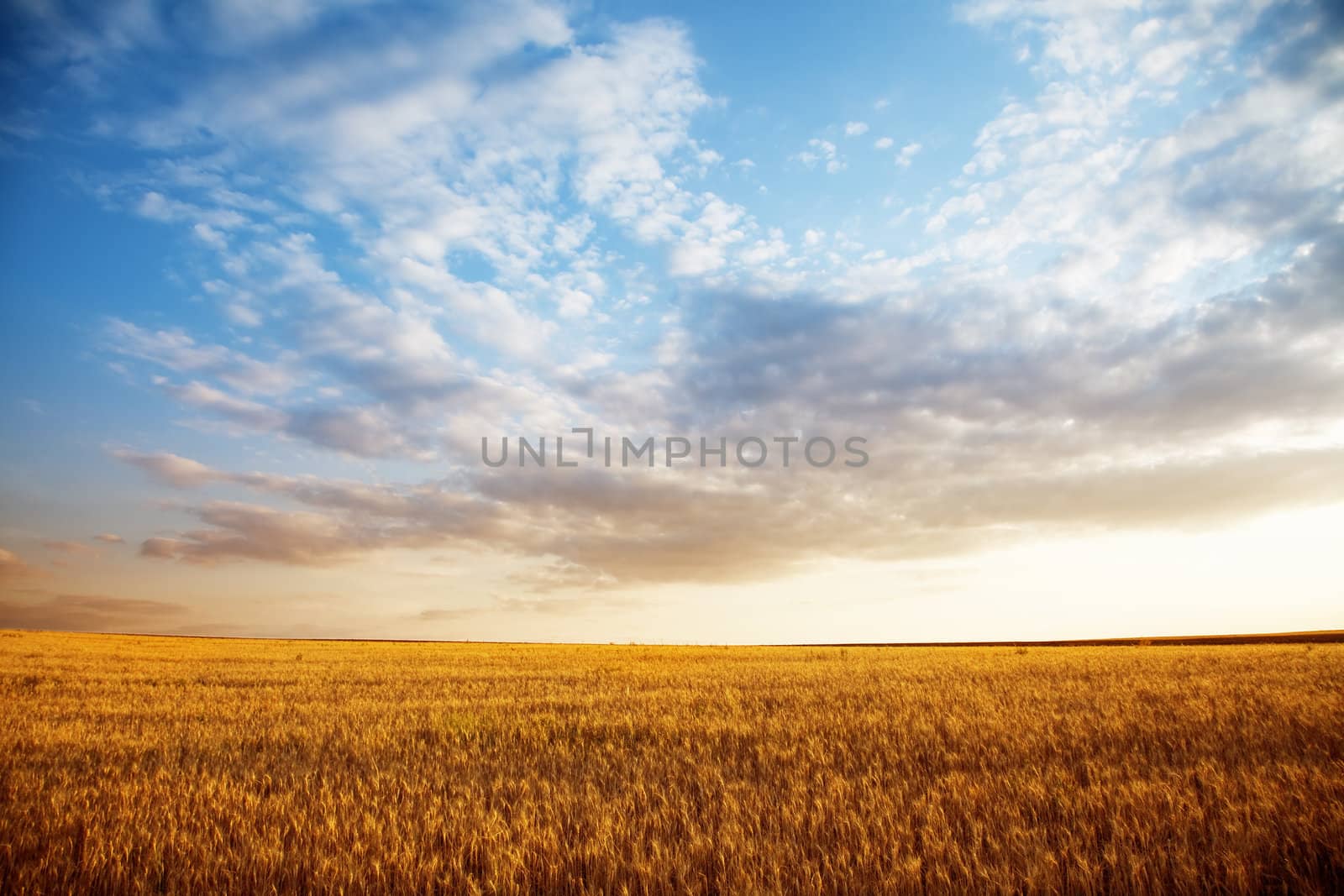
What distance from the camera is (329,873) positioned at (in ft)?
14.1

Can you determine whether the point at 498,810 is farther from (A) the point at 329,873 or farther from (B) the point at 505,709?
(B) the point at 505,709

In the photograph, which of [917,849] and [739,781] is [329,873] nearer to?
[739,781]

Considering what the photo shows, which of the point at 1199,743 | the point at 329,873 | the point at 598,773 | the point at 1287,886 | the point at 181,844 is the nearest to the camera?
the point at 1287,886

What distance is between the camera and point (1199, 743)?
7582mm

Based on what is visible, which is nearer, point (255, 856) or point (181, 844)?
point (255, 856)

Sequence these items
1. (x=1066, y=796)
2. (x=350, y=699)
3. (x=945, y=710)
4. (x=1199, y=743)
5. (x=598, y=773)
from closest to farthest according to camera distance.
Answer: (x=1066, y=796) < (x=598, y=773) < (x=1199, y=743) < (x=945, y=710) < (x=350, y=699)

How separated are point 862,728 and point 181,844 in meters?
7.46

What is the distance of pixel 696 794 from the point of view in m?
6.10

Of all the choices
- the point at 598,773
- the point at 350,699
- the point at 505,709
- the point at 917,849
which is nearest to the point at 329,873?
the point at 598,773

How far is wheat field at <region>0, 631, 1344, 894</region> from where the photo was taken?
4.22 meters

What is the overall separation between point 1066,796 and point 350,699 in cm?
1350

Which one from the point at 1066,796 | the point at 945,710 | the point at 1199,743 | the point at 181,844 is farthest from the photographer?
the point at 945,710

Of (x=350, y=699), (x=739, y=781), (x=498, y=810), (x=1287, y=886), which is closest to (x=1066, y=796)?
(x=1287, y=886)

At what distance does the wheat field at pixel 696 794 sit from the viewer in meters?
4.22
